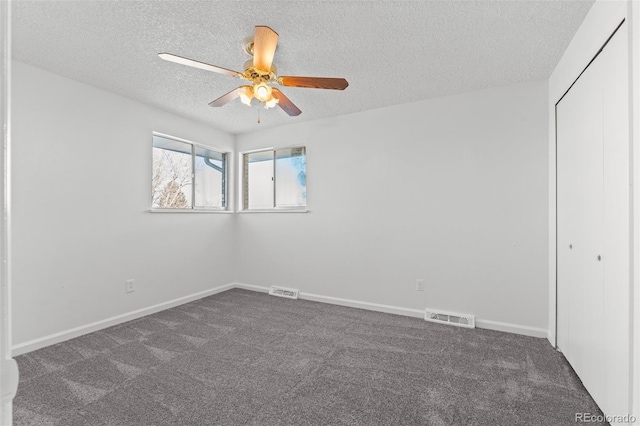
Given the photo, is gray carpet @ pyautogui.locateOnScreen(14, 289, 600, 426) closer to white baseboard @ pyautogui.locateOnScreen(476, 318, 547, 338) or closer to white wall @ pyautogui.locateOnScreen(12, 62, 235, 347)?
white baseboard @ pyautogui.locateOnScreen(476, 318, 547, 338)

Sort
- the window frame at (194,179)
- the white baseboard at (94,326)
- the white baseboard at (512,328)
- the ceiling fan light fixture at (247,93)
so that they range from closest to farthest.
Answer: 1. the ceiling fan light fixture at (247,93)
2. the white baseboard at (94,326)
3. the white baseboard at (512,328)
4. the window frame at (194,179)

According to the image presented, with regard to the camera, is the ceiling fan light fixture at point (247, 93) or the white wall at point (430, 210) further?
the white wall at point (430, 210)

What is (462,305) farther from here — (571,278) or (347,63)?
(347,63)

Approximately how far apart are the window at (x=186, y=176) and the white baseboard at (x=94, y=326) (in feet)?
3.74

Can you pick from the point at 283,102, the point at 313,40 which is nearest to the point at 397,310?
the point at 283,102

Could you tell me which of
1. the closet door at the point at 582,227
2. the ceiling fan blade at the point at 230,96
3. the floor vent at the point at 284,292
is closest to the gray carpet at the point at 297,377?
→ the closet door at the point at 582,227

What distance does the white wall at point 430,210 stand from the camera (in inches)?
113

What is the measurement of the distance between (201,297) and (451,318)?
3.03 metres

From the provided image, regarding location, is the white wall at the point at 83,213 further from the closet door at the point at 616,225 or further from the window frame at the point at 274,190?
the closet door at the point at 616,225

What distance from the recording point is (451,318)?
3.13 meters

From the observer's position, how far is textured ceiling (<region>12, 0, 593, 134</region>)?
189cm

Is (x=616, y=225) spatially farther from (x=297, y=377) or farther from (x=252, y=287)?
(x=252, y=287)

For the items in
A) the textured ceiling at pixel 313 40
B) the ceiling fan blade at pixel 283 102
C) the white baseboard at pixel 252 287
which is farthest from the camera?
the white baseboard at pixel 252 287

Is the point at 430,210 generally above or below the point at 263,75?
below
